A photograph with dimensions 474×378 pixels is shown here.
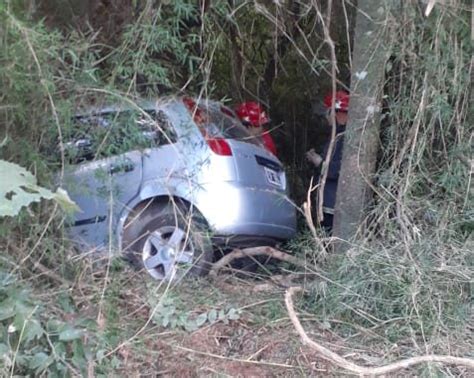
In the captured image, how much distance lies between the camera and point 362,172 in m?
5.98

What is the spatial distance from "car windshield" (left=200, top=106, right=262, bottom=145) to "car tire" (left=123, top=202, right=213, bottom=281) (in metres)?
0.67

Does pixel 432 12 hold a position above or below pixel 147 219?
above

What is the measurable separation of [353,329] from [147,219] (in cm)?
190

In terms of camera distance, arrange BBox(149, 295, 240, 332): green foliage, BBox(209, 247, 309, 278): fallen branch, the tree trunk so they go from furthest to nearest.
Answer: BBox(209, 247, 309, 278): fallen branch, the tree trunk, BBox(149, 295, 240, 332): green foliage

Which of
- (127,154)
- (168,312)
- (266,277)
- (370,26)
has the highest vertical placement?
(370,26)

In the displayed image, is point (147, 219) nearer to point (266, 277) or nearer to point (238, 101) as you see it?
point (266, 277)

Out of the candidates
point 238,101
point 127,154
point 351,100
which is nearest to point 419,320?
point 351,100

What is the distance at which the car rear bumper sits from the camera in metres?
6.49

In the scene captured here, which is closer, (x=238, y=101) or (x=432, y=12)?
(x=432, y=12)

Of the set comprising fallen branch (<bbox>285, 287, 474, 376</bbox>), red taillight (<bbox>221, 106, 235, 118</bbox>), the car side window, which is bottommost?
fallen branch (<bbox>285, 287, 474, 376</bbox>)

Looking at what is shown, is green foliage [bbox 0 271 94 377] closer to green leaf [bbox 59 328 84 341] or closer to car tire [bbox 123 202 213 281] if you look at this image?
green leaf [bbox 59 328 84 341]

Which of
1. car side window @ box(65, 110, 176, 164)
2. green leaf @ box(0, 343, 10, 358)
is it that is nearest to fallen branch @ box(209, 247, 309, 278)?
car side window @ box(65, 110, 176, 164)

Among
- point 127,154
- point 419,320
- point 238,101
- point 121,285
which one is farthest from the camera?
point 238,101

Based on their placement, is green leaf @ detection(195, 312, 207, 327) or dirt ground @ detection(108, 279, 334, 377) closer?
dirt ground @ detection(108, 279, 334, 377)
